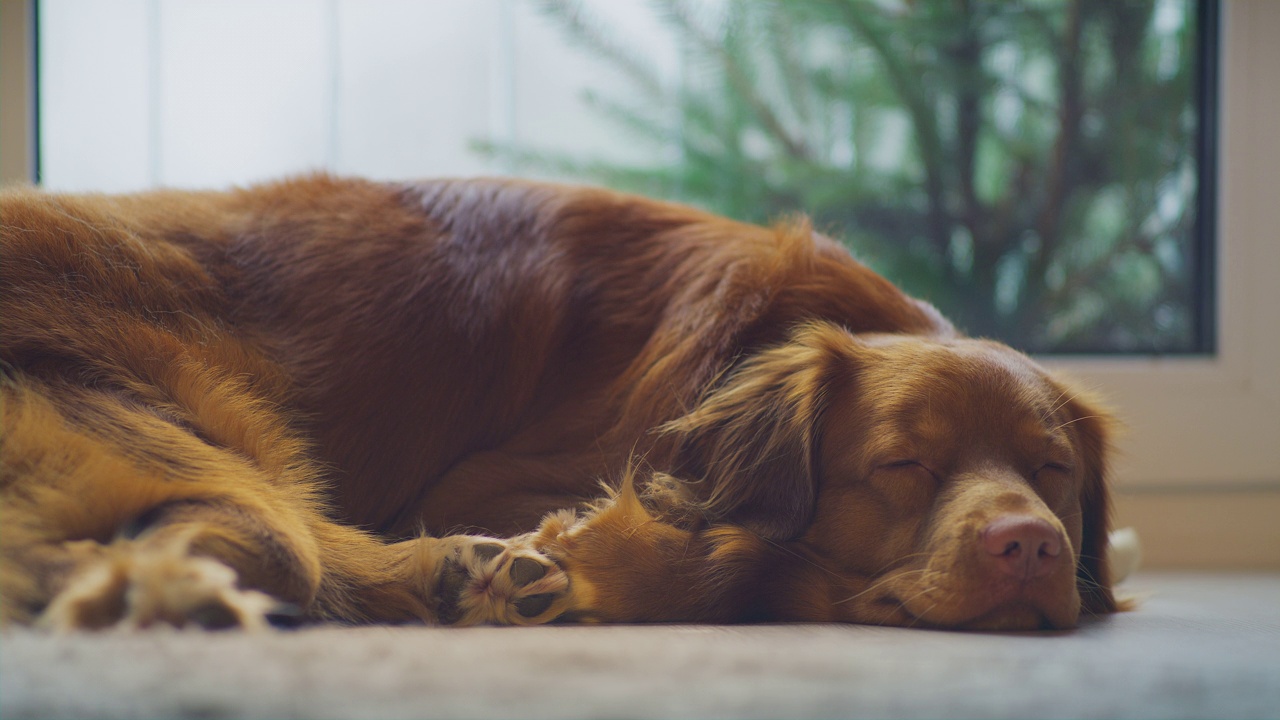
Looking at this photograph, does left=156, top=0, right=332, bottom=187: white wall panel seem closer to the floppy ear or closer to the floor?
the floor

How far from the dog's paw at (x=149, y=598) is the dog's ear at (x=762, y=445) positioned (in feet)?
1.98

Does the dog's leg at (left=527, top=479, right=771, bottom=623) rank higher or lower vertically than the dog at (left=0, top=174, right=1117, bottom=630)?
lower

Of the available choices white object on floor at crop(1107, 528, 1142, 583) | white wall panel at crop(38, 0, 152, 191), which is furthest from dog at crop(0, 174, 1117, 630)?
white wall panel at crop(38, 0, 152, 191)

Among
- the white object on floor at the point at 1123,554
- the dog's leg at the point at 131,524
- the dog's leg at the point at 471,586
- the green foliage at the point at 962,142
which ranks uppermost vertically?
the green foliage at the point at 962,142

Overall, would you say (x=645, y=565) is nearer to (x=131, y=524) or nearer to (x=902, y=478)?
(x=902, y=478)

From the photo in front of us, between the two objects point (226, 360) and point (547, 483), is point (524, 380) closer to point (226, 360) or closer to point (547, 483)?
point (547, 483)

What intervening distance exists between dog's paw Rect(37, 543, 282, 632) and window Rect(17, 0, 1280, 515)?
1439 mm

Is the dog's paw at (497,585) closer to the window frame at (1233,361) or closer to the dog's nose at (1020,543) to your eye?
the dog's nose at (1020,543)

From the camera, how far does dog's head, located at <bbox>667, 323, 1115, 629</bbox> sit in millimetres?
1033

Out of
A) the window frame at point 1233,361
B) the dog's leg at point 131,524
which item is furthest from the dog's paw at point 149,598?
the window frame at point 1233,361

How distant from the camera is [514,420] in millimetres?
1332

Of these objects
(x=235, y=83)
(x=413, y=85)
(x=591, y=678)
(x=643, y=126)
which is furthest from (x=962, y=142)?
(x=591, y=678)

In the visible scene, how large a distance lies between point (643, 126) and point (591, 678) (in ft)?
5.51

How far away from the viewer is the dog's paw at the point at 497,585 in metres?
1.02
